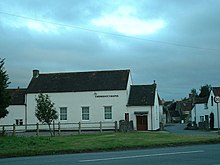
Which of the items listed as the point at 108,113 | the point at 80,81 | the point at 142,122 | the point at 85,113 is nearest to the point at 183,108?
the point at 80,81

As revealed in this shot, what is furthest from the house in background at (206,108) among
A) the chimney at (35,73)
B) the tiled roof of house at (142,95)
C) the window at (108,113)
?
the chimney at (35,73)

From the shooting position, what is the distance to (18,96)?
→ 55.4 meters

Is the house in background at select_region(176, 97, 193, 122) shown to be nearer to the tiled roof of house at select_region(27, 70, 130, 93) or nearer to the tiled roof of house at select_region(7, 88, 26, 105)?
the tiled roof of house at select_region(27, 70, 130, 93)

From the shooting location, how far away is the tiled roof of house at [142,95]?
48969 mm

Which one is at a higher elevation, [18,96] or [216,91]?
[216,91]

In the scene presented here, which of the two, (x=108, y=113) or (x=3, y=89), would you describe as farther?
(x=108, y=113)

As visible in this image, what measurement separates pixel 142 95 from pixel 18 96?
18700mm

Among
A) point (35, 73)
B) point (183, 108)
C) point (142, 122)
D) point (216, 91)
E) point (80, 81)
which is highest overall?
point (35, 73)

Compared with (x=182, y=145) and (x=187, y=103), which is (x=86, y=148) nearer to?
(x=182, y=145)

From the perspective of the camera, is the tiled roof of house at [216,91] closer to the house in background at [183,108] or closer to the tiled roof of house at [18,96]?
the tiled roof of house at [18,96]

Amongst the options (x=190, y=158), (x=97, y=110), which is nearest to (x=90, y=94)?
(x=97, y=110)

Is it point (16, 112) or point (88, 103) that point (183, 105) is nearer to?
point (88, 103)

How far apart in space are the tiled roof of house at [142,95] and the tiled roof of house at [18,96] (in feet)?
52.0

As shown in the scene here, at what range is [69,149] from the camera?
717 inches
